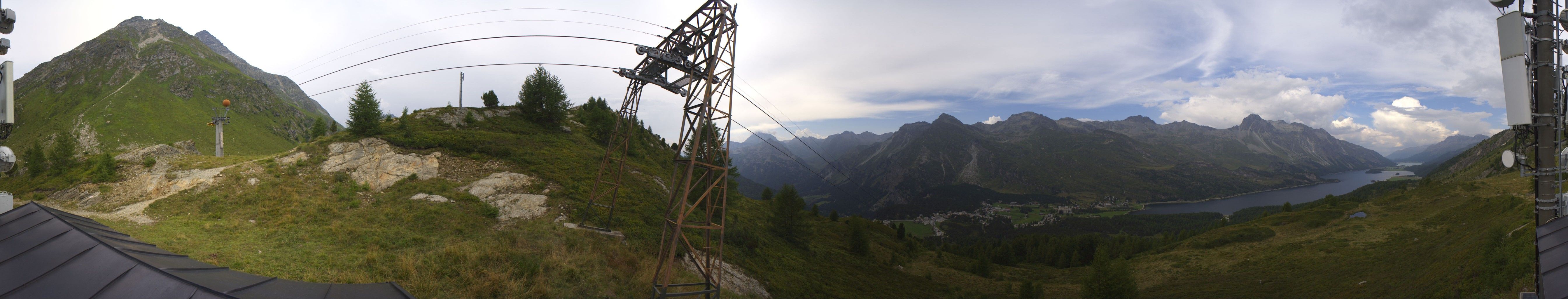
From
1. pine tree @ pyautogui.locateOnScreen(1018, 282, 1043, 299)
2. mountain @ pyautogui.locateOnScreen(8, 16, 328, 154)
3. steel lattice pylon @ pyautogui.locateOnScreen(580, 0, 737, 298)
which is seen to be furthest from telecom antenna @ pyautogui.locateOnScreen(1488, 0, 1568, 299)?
mountain @ pyautogui.locateOnScreen(8, 16, 328, 154)

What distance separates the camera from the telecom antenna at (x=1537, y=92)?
927 cm

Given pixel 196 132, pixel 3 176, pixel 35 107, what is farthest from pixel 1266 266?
pixel 35 107

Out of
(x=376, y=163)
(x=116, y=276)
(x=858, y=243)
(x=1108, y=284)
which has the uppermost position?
(x=376, y=163)

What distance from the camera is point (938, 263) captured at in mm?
68562

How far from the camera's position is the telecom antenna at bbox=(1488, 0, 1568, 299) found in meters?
9.27

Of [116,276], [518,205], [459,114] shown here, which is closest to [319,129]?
[459,114]

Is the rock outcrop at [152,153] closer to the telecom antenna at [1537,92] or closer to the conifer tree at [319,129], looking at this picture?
the conifer tree at [319,129]

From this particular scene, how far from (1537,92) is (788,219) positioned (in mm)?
40895

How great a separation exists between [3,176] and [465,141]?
2359cm

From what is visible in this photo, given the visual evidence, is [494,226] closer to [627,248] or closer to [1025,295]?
[627,248]

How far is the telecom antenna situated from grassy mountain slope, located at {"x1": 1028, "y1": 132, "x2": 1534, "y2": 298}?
16.9m

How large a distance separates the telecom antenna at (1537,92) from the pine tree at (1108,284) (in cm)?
3319

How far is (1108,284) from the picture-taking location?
39281 mm

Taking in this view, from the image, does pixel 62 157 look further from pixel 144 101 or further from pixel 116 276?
pixel 144 101
